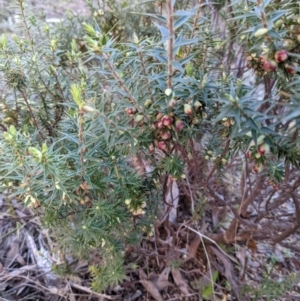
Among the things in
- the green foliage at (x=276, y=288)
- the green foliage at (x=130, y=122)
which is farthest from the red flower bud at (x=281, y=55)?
the green foliage at (x=276, y=288)

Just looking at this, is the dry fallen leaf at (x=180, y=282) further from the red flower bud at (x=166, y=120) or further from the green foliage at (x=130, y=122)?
the red flower bud at (x=166, y=120)

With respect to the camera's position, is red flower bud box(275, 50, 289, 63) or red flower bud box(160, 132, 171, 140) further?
red flower bud box(160, 132, 171, 140)

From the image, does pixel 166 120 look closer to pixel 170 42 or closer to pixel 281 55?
pixel 170 42

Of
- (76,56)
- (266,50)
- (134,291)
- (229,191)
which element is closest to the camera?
(266,50)

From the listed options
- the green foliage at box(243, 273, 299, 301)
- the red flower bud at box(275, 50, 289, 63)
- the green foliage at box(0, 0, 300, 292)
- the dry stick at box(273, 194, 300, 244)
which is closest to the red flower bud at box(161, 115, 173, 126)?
the green foliage at box(0, 0, 300, 292)

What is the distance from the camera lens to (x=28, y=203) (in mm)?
1034

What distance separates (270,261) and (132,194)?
127 cm

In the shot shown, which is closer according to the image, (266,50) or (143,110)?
(266,50)

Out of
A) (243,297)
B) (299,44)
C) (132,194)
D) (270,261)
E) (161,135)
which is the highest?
(299,44)

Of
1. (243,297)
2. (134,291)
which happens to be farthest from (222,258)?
(134,291)

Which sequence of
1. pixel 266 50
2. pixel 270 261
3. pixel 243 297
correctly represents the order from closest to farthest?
pixel 266 50
pixel 243 297
pixel 270 261

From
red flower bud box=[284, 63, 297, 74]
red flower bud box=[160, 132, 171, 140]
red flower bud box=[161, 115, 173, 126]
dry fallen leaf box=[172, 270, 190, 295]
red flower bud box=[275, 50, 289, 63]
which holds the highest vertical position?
red flower bud box=[275, 50, 289, 63]

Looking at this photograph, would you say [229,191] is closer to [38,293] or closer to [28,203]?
[38,293]

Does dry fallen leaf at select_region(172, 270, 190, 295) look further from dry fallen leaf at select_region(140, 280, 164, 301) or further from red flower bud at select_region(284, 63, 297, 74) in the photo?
red flower bud at select_region(284, 63, 297, 74)
